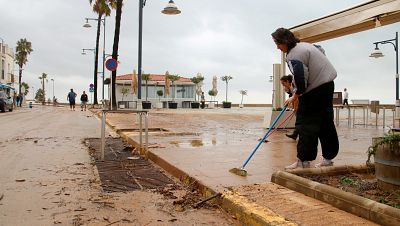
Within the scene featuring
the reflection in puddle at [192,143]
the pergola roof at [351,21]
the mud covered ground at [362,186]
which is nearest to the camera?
the mud covered ground at [362,186]

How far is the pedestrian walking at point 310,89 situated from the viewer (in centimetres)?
460

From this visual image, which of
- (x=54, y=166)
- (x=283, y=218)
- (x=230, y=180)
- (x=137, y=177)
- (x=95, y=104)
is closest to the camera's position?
(x=283, y=218)

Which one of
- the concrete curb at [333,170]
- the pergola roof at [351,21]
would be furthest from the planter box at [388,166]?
the pergola roof at [351,21]

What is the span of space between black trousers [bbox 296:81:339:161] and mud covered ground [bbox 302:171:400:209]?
1.60 ft

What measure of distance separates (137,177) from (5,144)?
496 centimetres

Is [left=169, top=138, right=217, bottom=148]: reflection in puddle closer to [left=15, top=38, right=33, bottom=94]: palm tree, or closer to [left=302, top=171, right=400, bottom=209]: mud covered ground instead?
[left=302, top=171, right=400, bottom=209]: mud covered ground

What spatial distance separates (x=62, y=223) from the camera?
11.3ft

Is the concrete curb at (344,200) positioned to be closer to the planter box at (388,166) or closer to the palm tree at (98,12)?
the planter box at (388,166)

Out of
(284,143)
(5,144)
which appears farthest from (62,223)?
(5,144)

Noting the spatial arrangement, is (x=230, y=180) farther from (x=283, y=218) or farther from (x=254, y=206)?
(x=283, y=218)

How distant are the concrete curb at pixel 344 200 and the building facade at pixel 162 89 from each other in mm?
48613

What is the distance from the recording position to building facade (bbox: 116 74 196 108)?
2146 inches

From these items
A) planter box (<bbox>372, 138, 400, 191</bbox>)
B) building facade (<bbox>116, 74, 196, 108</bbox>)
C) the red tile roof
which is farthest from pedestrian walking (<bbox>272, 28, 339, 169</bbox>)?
the red tile roof

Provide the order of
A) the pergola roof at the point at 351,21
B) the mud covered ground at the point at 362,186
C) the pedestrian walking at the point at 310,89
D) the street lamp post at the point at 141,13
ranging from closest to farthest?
the mud covered ground at the point at 362,186 → the pedestrian walking at the point at 310,89 → the pergola roof at the point at 351,21 → the street lamp post at the point at 141,13
